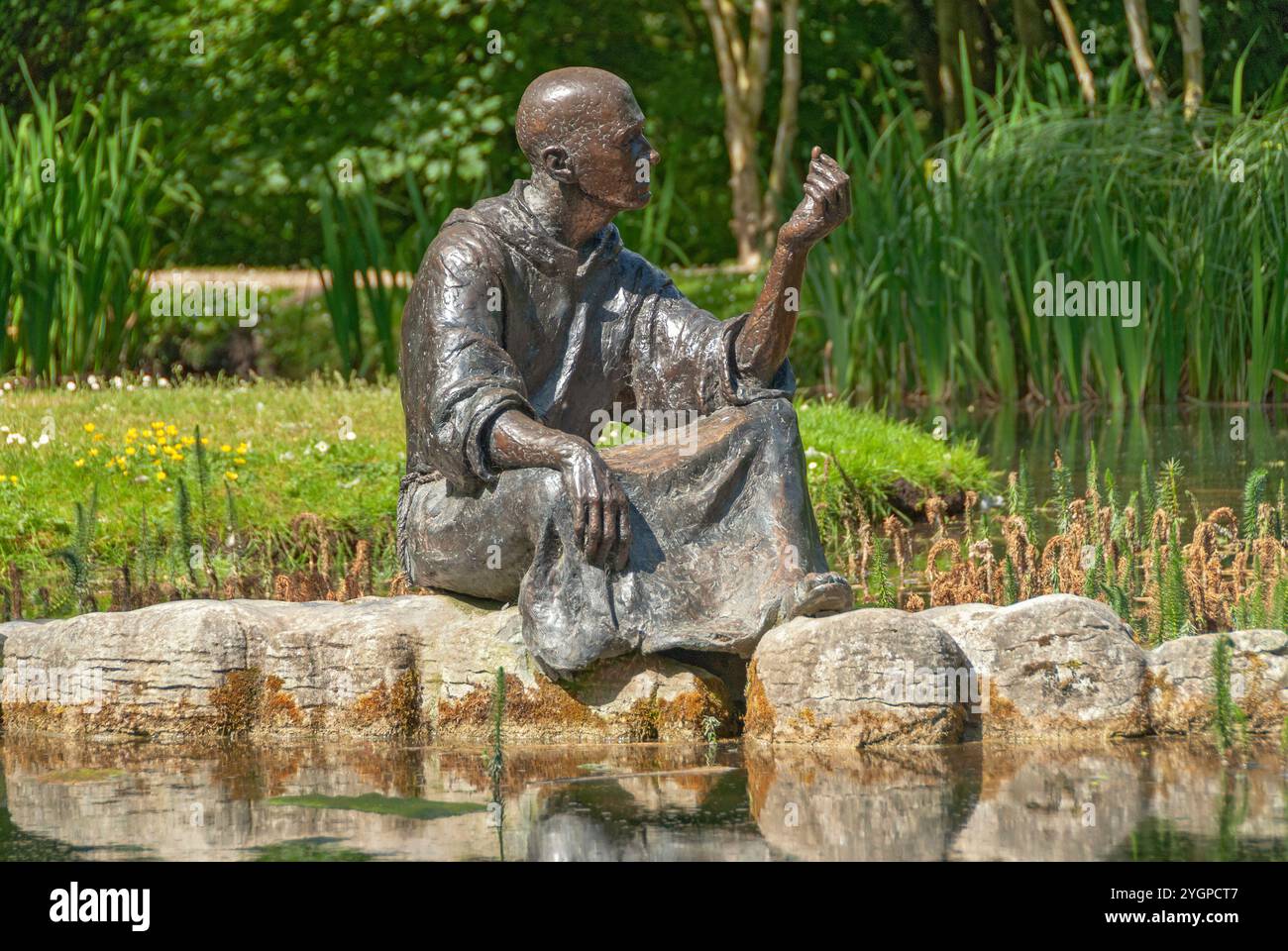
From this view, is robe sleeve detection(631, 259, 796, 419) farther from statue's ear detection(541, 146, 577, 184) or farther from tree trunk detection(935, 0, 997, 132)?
tree trunk detection(935, 0, 997, 132)

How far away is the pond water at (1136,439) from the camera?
27.5 feet

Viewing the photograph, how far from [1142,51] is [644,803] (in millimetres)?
10451

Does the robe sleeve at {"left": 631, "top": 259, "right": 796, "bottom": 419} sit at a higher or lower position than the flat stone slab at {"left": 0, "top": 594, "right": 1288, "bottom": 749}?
higher

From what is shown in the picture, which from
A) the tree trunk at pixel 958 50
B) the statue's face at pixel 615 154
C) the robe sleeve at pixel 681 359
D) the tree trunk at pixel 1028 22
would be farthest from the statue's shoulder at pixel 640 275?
the tree trunk at pixel 1028 22

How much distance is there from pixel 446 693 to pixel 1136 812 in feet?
5.85

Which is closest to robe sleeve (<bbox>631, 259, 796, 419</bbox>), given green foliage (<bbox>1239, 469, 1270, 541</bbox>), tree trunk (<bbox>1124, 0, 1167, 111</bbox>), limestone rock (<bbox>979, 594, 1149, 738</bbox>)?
limestone rock (<bbox>979, 594, 1149, 738</bbox>)

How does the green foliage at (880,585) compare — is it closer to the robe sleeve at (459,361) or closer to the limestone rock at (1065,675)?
the limestone rock at (1065,675)

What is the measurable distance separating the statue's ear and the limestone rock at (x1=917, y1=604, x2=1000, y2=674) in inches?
57.2

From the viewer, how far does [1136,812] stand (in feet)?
13.0

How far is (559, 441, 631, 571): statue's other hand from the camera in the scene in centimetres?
474

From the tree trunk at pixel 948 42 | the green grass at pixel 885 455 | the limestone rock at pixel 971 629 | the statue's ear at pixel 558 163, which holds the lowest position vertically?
the limestone rock at pixel 971 629

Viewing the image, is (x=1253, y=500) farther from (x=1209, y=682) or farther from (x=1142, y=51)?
(x=1142, y=51)

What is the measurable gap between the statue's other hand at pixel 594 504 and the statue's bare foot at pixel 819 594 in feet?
1.45

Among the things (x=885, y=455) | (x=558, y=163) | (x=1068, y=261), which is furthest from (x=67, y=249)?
(x=558, y=163)
